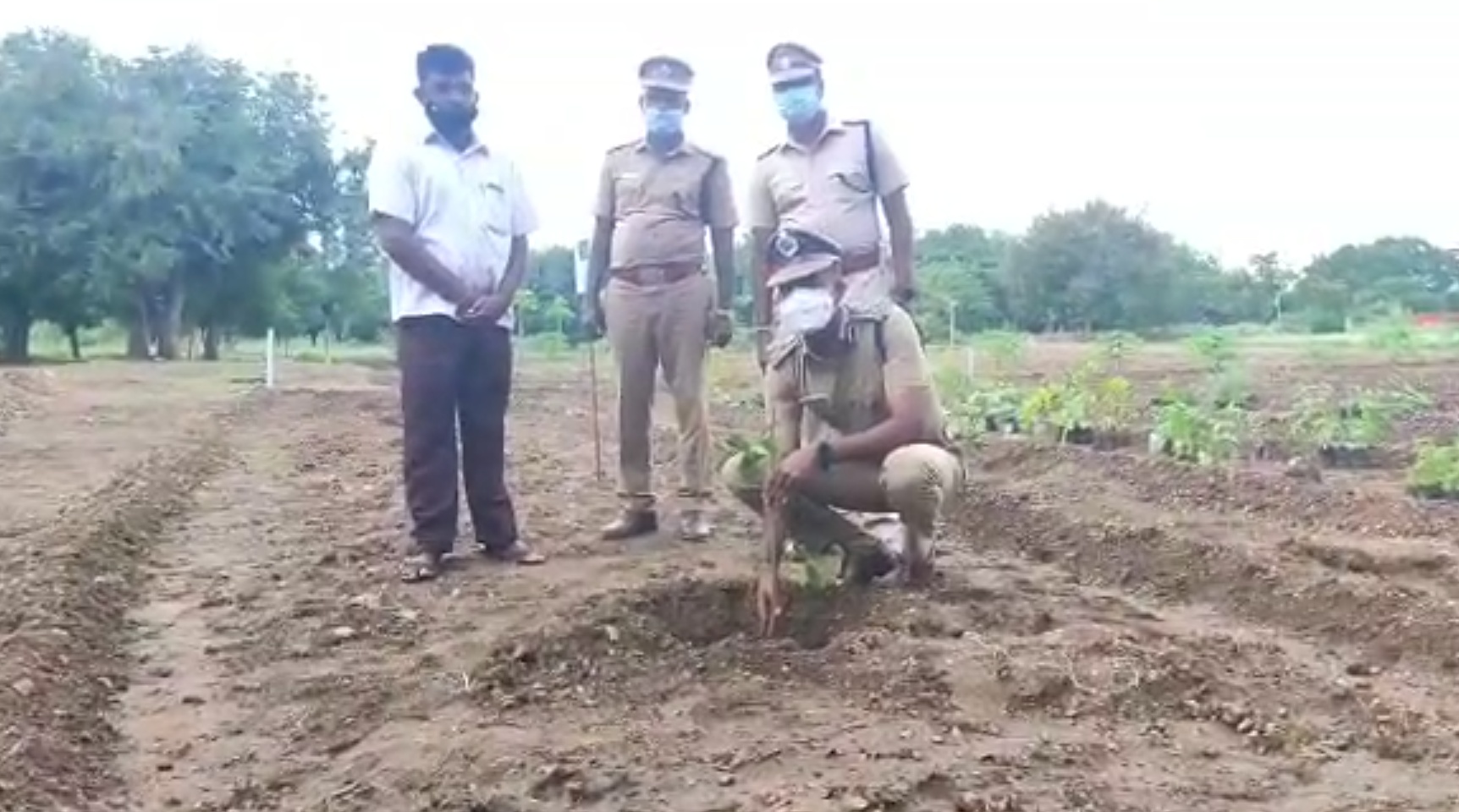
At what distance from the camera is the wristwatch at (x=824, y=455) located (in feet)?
16.4

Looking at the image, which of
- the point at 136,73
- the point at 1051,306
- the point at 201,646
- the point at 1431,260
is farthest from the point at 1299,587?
the point at 1431,260

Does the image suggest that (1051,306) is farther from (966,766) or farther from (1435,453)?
(966,766)

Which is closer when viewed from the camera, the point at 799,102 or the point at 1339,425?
the point at 799,102

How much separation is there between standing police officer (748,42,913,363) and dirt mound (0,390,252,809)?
2328 mm

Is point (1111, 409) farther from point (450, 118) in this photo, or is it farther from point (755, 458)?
point (450, 118)

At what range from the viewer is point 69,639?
481 cm

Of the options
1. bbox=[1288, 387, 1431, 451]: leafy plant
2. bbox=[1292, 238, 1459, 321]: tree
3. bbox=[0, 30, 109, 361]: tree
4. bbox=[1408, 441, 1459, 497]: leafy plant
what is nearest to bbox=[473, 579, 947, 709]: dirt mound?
bbox=[1408, 441, 1459, 497]: leafy plant

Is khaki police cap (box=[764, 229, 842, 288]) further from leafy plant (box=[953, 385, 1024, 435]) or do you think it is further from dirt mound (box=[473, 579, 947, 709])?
leafy plant (box=[953, 385, 1024, 435])

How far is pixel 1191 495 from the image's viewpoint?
7.91m

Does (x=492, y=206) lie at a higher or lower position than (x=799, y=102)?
lower

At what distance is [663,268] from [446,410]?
40.8 inches

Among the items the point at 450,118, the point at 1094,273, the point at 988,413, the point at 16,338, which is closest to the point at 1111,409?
the point at 988,413

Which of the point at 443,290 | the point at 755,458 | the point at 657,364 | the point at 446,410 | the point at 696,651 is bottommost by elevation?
the point at 696,651

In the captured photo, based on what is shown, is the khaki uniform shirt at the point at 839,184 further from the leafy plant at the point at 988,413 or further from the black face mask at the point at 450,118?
the leafy plant at the point at 988,413
